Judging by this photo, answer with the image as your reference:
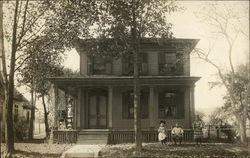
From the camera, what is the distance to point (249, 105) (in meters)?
21.5

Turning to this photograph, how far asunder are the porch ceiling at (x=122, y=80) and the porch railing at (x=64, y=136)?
8.14ft

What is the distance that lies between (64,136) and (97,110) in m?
2.75

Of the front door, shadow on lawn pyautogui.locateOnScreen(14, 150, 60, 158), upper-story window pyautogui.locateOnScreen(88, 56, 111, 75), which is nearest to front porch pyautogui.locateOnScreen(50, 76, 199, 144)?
the front door

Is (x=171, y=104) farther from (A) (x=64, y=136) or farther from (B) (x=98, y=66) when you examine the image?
(A) (x=64, y=136)

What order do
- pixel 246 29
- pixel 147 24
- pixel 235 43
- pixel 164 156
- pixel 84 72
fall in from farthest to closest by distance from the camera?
1. pixel 84 72
2. pixel 235 43
3. pixel 246 29
4. pixel 147 24
5. pixel 164 156

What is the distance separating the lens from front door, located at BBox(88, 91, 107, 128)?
20.6 metres

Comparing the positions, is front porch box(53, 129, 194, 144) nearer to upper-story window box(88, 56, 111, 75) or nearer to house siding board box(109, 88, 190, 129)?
house siding board box(109, 88, 190, 129)

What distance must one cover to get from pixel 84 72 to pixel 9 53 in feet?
23.5

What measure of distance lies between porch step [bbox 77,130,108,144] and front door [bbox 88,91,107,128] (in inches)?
66.1

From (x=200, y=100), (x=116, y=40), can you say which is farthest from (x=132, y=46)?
(x=200, y=100)

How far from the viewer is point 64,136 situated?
18.6 metres

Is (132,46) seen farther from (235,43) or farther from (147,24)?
(235,43)

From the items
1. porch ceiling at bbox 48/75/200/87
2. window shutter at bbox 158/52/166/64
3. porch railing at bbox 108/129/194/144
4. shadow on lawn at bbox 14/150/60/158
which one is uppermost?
window shutter at bbox 158/52/166/64

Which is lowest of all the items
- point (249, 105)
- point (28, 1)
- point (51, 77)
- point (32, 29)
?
point (249, 105)
